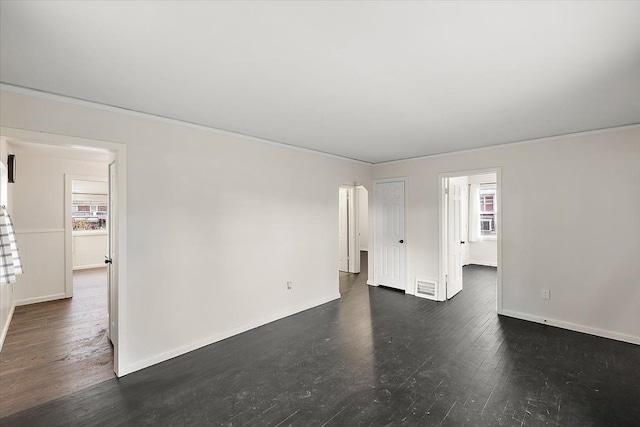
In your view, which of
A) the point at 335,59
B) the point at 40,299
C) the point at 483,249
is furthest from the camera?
the point at 483,249

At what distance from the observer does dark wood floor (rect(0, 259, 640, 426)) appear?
84.0 inches

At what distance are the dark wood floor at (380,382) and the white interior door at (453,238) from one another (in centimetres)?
125

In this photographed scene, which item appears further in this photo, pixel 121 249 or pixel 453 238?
pixel 453 238

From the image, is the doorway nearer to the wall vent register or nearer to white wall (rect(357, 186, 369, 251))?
the wall vent register

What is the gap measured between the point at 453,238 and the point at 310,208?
8.70 feet

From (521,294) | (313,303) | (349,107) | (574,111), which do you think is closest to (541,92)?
(574,111)

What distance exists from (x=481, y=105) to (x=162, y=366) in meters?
3.97

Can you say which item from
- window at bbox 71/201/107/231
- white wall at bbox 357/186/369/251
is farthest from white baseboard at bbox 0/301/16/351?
white wall at bbox 357/186/369/251

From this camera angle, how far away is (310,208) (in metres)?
4.55

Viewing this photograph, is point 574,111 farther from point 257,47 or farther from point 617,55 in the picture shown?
point 257,47

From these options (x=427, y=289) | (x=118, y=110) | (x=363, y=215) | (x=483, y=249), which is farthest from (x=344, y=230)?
(x=118, y=110)

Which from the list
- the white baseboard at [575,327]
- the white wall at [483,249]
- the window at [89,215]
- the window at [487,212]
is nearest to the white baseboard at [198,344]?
the white baseboard at [575,327]

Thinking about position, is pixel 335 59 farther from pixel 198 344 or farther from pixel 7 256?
pixel 198 344

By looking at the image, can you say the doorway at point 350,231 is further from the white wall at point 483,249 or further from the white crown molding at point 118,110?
the white wall at point 483,249
